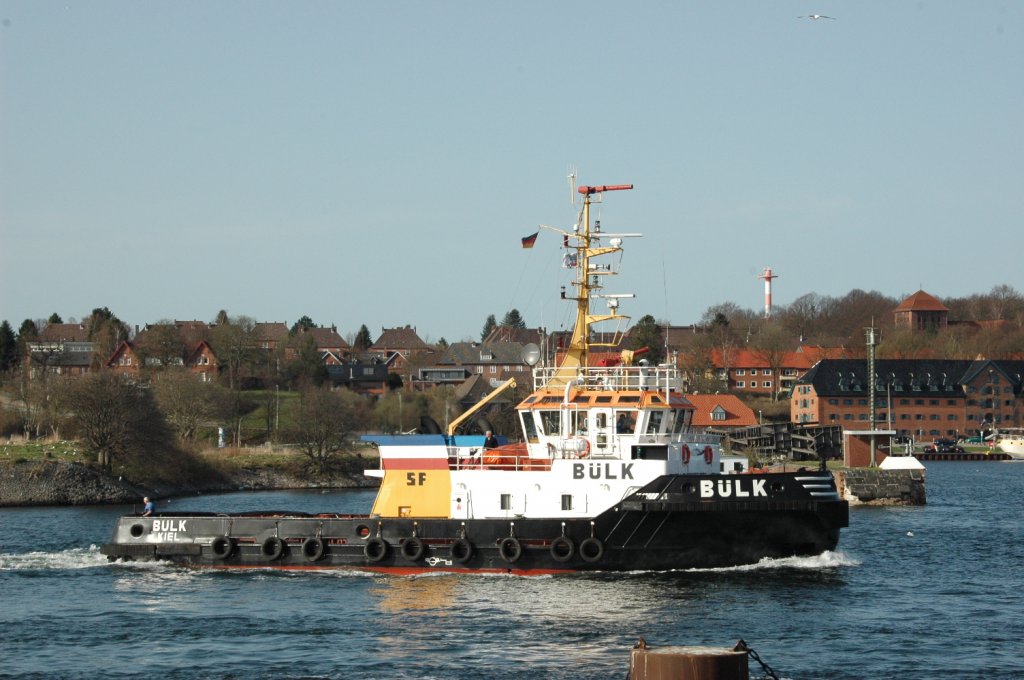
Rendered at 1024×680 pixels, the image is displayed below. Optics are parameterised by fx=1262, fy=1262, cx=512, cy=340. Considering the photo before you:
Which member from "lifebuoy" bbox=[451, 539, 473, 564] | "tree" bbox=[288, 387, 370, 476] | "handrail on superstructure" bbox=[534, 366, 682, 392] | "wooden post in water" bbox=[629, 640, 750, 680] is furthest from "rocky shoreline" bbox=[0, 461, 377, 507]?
"wooden post in water" bbox=[629, 640, 750, 680]

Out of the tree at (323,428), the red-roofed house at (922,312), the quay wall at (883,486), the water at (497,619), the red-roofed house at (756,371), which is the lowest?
the water at (497,619)

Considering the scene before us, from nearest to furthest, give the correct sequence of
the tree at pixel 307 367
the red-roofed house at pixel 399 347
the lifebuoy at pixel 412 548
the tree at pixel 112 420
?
the lifebuoy at pixel 412 548
the tree at pixel 112 420
the tree at pixel 307 367
the red-roofed house at pixel 399 347

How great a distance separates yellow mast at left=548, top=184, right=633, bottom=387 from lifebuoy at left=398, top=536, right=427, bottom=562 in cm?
490

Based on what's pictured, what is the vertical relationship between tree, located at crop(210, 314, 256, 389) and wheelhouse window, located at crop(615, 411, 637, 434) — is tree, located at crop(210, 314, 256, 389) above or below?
above

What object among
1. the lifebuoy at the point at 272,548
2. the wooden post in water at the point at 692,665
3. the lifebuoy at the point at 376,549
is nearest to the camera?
the wooden post in water at the point at 692,665

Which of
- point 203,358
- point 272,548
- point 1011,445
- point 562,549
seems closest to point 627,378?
point 562,549

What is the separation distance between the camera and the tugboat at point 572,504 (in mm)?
27688

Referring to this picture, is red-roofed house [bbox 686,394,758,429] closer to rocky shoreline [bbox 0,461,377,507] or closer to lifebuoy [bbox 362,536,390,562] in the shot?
rocky shoreline [bbox 0,461,377,507]

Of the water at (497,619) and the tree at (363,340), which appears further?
the tree at (363,340)

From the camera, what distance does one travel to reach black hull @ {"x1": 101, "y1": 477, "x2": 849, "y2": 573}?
2758 centimetres

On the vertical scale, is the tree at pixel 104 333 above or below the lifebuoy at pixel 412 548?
above

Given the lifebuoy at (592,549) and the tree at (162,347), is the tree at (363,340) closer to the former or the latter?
the tree at (162,347)

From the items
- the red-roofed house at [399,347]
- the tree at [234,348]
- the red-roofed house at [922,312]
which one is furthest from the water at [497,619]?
the red-roofed house at [922,312]

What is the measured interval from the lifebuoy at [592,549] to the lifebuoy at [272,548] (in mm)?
7325
